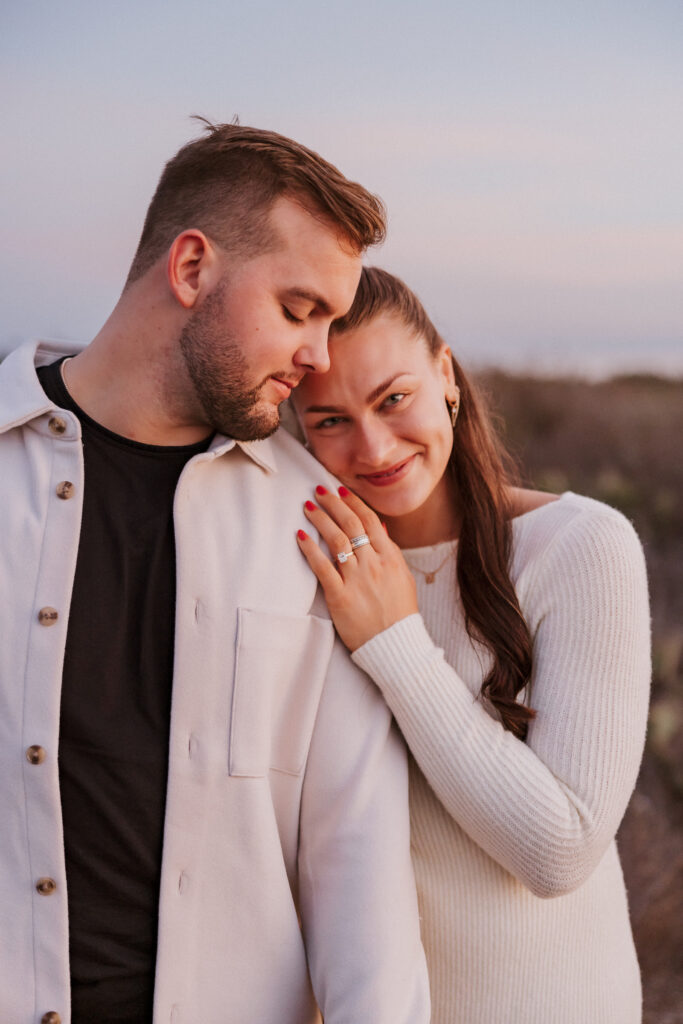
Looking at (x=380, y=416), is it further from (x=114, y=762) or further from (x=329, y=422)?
(x=114, y=762)

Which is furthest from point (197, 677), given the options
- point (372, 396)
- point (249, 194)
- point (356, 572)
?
point (249, 194)

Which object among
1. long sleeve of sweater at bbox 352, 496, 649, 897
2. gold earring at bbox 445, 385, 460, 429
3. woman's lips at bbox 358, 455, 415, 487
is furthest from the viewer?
gold earring at bbox 445, 385, 460, 429

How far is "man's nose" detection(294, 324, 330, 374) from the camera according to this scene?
237cm

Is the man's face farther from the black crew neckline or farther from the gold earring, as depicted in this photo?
the gold earring

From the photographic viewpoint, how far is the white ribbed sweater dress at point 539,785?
2283 mm

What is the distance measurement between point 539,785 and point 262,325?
1.27 metres

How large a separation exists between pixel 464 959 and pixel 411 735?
2.05ft

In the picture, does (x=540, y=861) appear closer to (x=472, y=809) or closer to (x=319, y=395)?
(x=472, y=809)

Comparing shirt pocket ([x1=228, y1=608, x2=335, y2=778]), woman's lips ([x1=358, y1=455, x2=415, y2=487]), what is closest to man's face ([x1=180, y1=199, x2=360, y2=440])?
woman's lips ([x1=358, y1=455, x2=415, y2=487])

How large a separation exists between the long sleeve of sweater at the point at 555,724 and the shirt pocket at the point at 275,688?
0.40 ft

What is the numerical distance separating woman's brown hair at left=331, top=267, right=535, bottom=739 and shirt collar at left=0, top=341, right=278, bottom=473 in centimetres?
40

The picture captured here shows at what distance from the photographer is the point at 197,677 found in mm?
2145

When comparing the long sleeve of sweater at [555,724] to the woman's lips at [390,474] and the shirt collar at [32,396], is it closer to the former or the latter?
the woman's lips at [390,474]

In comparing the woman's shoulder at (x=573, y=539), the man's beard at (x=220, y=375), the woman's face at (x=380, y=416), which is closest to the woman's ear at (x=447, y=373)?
the woman's face at (x=380, y=416)
